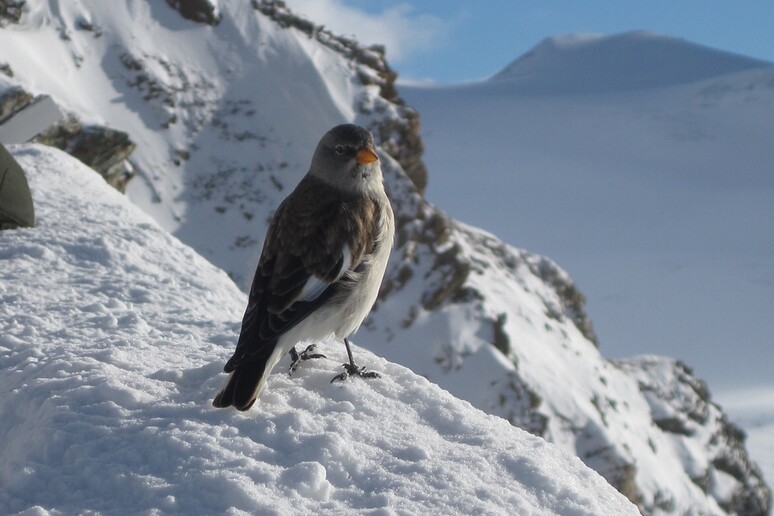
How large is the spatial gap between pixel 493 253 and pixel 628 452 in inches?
127

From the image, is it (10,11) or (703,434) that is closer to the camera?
(10,11)

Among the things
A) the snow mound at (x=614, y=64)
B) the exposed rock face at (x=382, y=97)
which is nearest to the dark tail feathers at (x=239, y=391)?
the exposed rock face at (x=382, y=97)

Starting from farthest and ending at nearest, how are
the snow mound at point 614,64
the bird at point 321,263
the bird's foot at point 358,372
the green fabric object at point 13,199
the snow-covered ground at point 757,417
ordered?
the snow mound at point 614,64 → the snow-covered ground at point 757,417 → the green fabric object at point 13,199 → the bird's foot at point 358,372 → the bird at point 321,263

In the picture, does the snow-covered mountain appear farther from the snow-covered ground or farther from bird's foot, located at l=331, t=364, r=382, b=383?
bird's foot, located at l=331, t=364, r=382, b=383

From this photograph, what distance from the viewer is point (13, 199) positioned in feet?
16.8

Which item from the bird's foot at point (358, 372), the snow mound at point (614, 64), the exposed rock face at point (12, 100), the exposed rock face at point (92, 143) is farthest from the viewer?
the snow mound at point (614, 64)

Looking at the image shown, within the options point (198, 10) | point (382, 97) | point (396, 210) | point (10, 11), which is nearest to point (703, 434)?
point (396, 210)

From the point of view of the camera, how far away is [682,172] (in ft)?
88.7

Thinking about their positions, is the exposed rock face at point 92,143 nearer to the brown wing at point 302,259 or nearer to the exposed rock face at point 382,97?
the exposed rock face at point 382,97

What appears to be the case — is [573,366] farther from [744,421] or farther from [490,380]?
[744,421]

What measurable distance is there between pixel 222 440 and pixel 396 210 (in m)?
7.97

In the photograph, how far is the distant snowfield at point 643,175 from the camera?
788 inches

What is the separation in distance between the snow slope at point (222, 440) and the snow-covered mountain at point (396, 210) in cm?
580

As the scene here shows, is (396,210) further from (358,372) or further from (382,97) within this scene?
(358,372)
